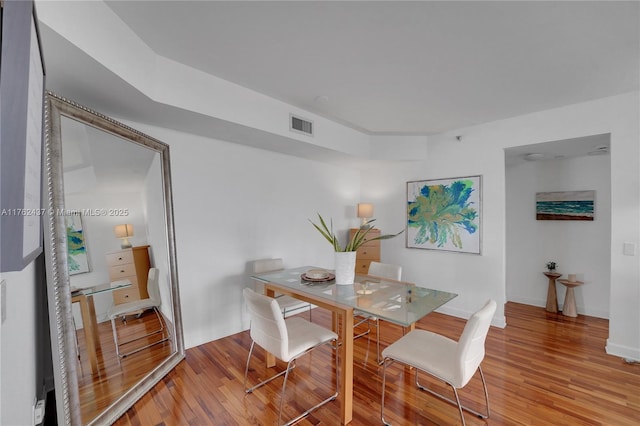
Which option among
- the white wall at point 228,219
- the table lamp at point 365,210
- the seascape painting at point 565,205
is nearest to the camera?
the white wall at point 228,219

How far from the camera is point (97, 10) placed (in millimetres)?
1467

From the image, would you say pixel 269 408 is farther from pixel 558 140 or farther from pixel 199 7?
pixel 558 140

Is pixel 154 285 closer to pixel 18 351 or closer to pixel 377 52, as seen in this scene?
pixel 18 351

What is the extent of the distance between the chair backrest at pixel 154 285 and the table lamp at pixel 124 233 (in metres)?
0.33

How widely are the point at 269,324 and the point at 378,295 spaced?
Result: 0.85m

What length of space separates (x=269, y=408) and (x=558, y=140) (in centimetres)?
382

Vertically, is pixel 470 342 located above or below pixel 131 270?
below

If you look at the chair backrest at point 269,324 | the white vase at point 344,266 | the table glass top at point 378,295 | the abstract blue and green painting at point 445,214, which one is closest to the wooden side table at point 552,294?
the abstract blue and green painting at point 445,214

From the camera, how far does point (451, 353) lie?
1.77m

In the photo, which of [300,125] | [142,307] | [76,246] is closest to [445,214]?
[300,125]

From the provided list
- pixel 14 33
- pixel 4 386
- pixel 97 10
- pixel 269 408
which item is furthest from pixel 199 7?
pixel 269 408

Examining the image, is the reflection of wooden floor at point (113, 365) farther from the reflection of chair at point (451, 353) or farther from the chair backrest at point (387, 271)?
the chair backrest at point (387, 271)

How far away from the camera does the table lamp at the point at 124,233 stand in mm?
1962

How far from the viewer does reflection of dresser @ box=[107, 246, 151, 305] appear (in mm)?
1948
